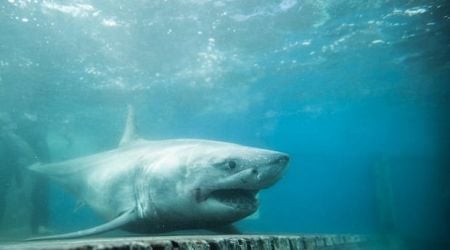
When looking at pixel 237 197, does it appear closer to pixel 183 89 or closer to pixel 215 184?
pixel 215 184

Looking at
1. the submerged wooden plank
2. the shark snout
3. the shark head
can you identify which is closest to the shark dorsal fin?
the shark head

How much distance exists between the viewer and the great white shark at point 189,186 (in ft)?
14.2

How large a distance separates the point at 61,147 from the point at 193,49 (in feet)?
102

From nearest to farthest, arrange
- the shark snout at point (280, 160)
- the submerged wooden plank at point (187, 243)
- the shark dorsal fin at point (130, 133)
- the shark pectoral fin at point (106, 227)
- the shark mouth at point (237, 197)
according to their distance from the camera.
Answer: the submerged wooden plank at point (187, 243) → the shark snout at point (280, 160) → the shark mouth at point (237, 197) → the shark pectoral fin at point (106, 227) → the shark dorsal fin at point (130, 133)

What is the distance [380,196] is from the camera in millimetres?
26312

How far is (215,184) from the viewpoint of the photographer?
4441mm

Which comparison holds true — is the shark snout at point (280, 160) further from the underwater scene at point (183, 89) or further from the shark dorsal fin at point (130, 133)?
the shark dorsal fin at point (130, 133)

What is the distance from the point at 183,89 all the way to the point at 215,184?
883 inches

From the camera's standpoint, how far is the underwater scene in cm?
503

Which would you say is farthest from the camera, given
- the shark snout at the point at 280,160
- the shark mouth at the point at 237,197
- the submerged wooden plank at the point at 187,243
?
the shark mouth at the point at 237,197

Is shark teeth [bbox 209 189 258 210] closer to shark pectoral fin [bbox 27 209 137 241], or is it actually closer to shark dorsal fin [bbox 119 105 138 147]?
shark pectoral fin [bbox 27 209 137 241]

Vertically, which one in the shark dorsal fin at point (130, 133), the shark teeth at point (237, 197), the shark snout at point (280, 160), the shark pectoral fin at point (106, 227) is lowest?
the shark pectoral fin at point (106, 227)

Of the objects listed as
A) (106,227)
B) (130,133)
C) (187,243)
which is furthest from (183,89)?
(187,243)

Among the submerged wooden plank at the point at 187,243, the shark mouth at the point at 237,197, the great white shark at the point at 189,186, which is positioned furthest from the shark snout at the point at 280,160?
the submerged wooden plank at the point at 187,243
